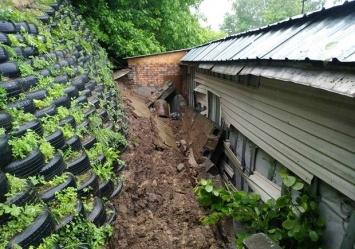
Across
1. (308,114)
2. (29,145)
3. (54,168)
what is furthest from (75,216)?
(308,114)

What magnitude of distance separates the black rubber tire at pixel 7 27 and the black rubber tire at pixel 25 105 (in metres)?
1.25

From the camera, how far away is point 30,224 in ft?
6.32

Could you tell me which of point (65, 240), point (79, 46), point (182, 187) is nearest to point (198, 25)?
point (79, 46)

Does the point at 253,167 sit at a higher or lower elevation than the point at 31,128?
lower

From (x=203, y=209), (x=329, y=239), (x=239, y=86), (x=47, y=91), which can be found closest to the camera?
(x=329, y=239)

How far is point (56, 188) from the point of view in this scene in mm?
2406

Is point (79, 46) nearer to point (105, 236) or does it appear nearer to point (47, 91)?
point (47, 91)

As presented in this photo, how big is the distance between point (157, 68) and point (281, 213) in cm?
917

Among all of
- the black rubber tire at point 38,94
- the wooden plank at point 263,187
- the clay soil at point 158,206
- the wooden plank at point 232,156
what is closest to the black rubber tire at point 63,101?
the black rubber tire at point 38,94

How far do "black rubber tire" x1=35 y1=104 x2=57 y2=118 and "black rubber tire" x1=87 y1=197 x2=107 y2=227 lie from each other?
117cm

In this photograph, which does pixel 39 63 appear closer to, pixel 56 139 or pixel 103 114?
pixel 103 114

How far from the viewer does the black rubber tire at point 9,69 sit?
283cm

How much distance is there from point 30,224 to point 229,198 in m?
2.05

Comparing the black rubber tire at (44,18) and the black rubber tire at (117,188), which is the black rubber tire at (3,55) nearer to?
the black rubber tire at (117,188)
